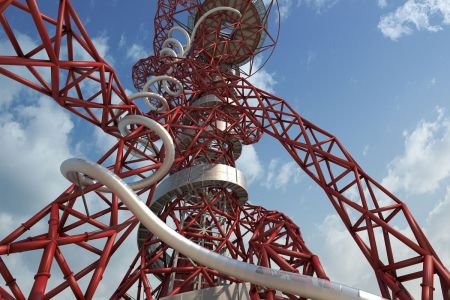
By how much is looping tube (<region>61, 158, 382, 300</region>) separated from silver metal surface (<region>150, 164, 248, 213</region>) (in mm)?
8542

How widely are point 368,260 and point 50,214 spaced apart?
481 inches

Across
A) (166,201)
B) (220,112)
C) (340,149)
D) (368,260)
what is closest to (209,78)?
(220,112)

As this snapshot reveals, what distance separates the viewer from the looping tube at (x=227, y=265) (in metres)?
10.4

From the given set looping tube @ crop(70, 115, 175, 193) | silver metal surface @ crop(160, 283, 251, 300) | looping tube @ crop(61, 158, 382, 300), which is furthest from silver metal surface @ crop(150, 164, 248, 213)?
looping tube @ crop(61, 158, 382, 300)

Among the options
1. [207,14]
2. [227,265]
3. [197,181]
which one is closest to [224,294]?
[227,265]

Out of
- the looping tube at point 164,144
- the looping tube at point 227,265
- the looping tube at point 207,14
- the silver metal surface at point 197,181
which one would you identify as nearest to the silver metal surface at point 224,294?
the looping tube at point 227,265

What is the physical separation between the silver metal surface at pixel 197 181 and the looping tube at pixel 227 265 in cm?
854

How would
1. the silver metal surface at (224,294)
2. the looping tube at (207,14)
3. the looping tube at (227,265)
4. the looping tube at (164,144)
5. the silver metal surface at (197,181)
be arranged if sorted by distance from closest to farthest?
the looping tube at (227,265) → the looping tube at (164,144) → the silver metal surface at (224,294) → the silver metal surface at (197,181) → the looping tube at (207,14)

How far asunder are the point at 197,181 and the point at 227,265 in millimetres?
10106

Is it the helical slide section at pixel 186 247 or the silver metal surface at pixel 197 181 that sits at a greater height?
the silver metal surface at pixel 197 181

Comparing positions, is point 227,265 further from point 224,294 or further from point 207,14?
point 207,14

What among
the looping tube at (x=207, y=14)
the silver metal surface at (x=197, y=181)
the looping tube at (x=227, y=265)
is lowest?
the looping tube at (x=227, y=265)

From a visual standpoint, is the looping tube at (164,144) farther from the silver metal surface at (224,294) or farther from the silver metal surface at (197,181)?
the silver metal surface at (197,181)

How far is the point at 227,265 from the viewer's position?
38.1 feet
